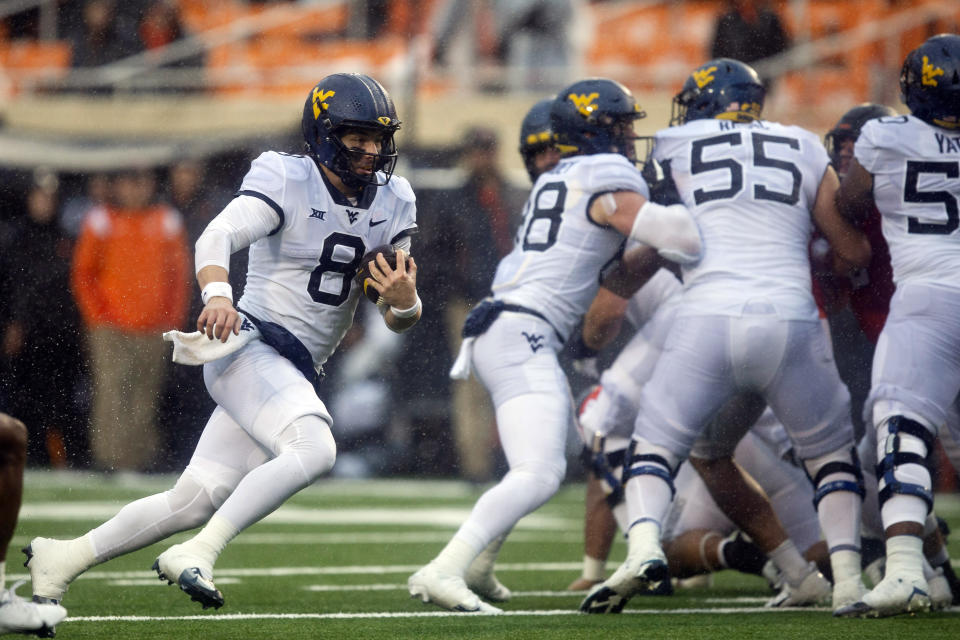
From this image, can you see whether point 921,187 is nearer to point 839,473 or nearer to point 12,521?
point 839,473

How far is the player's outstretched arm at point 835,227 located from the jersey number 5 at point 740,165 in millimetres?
95

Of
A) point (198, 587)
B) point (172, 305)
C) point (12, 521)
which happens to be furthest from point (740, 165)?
point (172, 305)

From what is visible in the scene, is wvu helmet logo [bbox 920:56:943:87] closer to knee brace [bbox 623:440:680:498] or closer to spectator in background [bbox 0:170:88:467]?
Result: knee brace [bbox 623:440:680:498]

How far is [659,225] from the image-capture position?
424 cm

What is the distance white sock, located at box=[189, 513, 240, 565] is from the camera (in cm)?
347

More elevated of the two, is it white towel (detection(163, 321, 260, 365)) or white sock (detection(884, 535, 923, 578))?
white towel (detection(163, 321, 260, 365))

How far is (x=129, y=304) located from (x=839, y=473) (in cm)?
388

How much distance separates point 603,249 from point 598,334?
0.36m

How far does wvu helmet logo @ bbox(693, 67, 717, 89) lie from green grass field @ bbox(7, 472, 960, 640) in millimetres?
1714

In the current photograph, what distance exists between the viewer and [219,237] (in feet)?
11.9

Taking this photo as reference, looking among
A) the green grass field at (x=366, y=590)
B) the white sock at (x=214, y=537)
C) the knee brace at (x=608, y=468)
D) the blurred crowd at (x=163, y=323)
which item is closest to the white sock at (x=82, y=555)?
the green grass field at (x=366, y=590)

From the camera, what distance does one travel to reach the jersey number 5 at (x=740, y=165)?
4.36 m

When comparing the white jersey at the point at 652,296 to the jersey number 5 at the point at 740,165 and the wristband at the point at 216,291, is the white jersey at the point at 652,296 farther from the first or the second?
the wristband at the point at 216,291

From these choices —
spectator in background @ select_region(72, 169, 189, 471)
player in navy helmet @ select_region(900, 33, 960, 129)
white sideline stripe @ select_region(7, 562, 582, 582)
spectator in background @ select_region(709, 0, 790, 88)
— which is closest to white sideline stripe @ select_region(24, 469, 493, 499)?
spectator in background @ select_region(72, 169, 189, 471)
